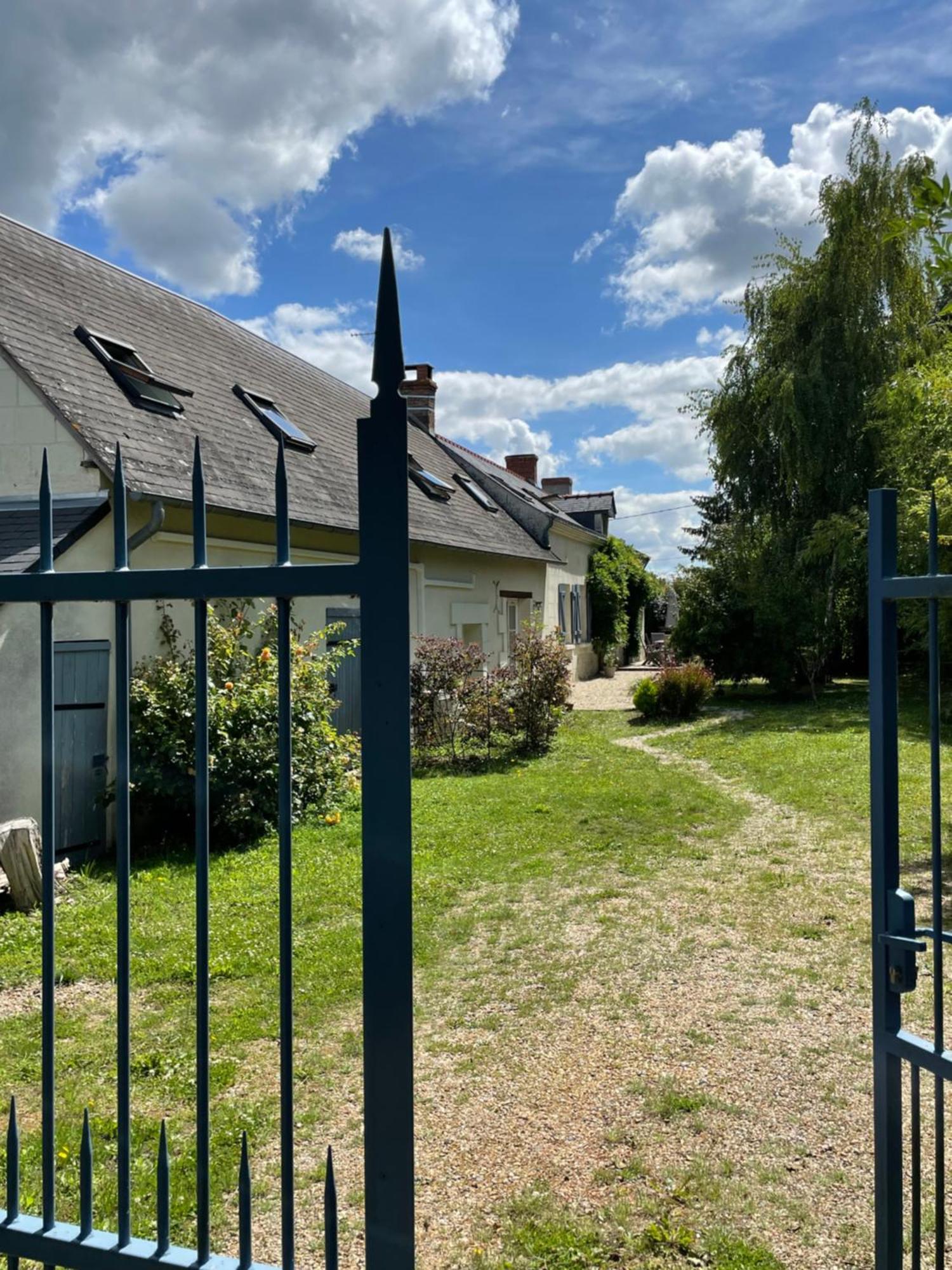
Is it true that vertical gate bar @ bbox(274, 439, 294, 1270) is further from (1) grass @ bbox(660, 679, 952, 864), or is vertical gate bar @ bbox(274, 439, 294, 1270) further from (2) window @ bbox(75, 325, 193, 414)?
(2) window @ bbox(75, 325, 193, 414)

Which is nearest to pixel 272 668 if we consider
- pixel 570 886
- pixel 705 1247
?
pixel 570 886

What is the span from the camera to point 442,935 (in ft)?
18.1

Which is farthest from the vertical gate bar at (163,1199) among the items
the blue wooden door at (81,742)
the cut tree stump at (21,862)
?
the blue wooden door at (81,742)

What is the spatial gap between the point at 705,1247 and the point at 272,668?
6.55 m

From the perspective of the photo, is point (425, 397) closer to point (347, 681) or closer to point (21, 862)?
point (347, 681)

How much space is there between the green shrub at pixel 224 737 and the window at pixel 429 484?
→ 26.1 ft

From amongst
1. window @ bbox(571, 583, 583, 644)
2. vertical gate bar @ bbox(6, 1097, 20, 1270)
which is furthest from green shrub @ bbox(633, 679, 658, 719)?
vertical gate bar @ bbox(6, 1097, 20, 1270)

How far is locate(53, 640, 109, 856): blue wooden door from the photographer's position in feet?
23.3

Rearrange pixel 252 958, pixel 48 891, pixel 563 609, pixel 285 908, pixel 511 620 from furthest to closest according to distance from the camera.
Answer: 1. pixel 563 609
2. pixel 511 620
3. pixel 252 958
4. pixel 48 891
5. pixel 285 908

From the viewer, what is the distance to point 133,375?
9.52 metres

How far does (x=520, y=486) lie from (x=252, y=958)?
2258 centimetres

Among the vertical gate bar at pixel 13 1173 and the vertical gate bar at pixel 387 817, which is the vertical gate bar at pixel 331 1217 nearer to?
the vertical gate bar at pixel 387 817

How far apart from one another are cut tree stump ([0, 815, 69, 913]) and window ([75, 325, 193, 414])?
4.83 m

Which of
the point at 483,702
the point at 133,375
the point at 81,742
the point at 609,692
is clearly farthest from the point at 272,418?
the point at 609,692
